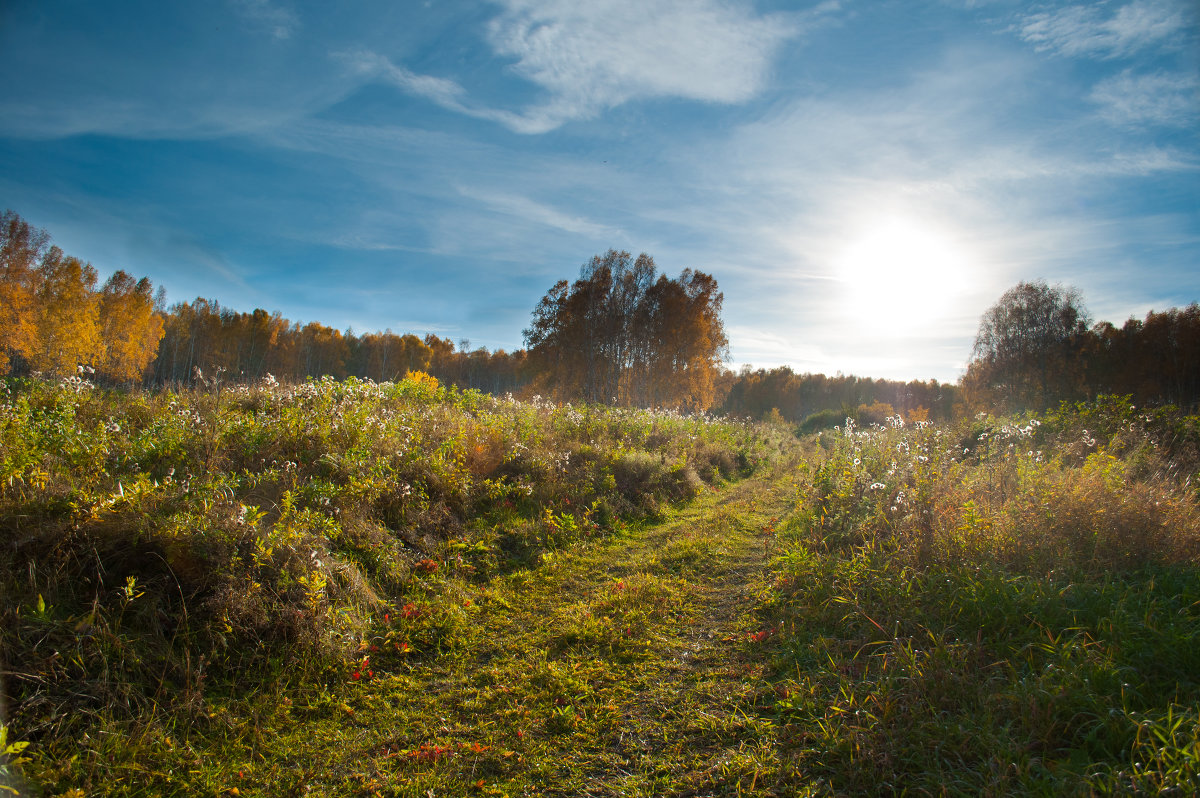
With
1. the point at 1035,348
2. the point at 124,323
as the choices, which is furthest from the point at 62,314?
the point at 1035,348

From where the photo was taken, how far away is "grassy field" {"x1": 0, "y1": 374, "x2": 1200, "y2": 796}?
8.62ft

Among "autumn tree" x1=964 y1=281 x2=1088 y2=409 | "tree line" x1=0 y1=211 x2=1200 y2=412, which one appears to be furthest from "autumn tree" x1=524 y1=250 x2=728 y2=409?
"autumn tree" x1=964 y1=281 x2=1088 y2=409

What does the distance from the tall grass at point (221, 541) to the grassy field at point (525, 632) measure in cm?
3

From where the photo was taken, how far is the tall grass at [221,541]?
→ 9.32ft

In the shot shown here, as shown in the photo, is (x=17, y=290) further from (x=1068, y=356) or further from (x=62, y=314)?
(x=1068, y=356)

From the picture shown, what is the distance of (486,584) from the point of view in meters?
5.50

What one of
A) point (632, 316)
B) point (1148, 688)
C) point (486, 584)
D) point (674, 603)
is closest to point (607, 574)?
point (674, 603)

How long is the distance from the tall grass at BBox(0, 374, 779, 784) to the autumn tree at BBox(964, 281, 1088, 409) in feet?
119

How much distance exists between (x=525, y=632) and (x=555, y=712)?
1259 millimetres

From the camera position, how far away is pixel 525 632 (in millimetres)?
4477

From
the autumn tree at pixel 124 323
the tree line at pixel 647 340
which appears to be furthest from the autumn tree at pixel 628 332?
the autumn tree at pixel 124 323

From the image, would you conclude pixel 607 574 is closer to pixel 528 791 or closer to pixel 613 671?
pixel 613 671

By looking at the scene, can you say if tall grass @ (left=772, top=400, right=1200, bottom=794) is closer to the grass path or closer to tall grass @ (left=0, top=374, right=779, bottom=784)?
the grass path

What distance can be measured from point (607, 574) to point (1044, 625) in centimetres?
410
